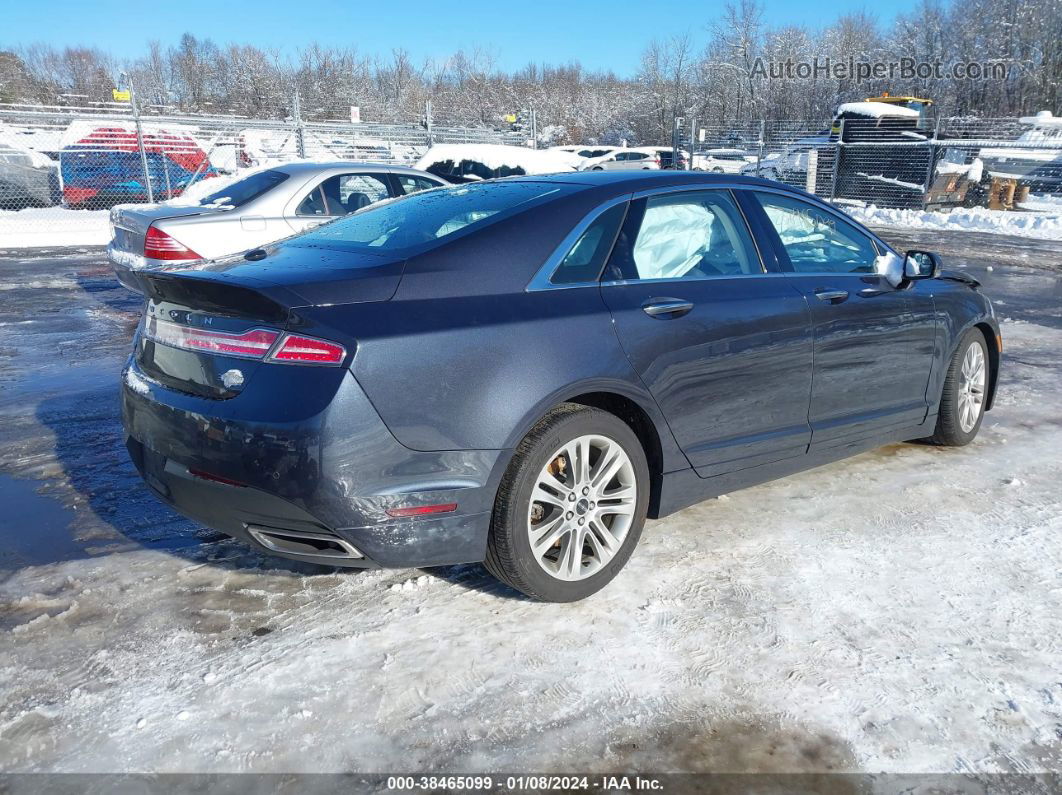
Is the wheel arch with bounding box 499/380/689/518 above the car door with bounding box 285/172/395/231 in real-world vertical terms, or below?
below

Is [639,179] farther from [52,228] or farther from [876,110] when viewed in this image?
[876,110]

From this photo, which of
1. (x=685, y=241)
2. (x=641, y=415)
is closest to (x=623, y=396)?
(x=641, y=415)

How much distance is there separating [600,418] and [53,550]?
2377mm

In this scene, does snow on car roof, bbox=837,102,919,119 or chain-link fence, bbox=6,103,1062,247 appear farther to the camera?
snow on car roof, bbox=837,102,919,119

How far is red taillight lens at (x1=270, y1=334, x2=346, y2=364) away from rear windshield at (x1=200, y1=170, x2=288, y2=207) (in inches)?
231

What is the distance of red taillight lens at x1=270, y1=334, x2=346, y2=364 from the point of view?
2.60m

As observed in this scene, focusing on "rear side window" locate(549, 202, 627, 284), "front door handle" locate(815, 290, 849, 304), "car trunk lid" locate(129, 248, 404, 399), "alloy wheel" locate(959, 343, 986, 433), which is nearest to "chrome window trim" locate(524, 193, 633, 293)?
"rear side window" locate(549, 202, 627, 284)

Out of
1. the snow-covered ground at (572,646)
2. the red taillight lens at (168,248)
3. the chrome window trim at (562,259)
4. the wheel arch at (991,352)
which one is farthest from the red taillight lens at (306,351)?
the red taillight lens at (168,248)

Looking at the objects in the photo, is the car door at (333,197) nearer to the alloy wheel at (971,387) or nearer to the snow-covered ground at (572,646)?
the snow-covered ground at (572,646)

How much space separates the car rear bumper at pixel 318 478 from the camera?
259 centimetres

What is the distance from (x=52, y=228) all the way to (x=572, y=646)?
18765mm

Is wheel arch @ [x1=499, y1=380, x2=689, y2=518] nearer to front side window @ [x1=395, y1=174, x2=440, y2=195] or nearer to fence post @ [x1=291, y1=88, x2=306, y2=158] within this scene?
front side window @ [x1=395, y1=174, x2=440, y2=195]

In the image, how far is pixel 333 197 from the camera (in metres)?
8.26

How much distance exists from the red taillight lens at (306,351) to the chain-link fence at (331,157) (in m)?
16.6
